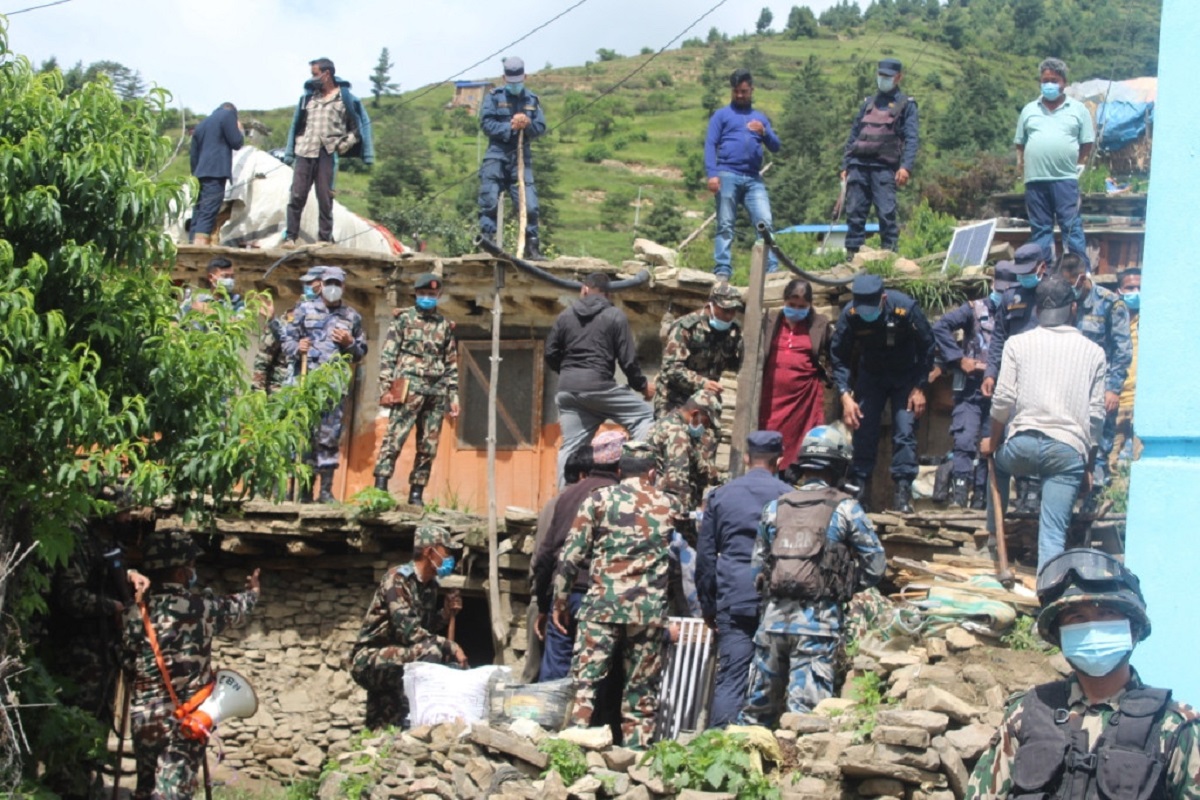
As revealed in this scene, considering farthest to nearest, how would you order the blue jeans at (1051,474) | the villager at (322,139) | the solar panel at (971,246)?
the villager at (322,139)
the solar panel at (971,246)
the blue jeans at (1051,474)

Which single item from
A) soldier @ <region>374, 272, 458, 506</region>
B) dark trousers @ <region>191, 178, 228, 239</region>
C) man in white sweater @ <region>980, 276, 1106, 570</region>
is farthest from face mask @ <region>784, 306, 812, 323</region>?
dark trousers @ <region>191, 178, 228, 239</region>

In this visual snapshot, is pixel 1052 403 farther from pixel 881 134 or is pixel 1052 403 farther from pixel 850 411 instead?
pixel 881 134

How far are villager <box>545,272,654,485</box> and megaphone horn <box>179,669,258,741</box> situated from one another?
3.16 metres

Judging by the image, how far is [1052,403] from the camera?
31.3 feet

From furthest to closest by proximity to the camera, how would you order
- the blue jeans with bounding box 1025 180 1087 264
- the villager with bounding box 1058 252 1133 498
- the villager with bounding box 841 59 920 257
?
the villager with bounding box 841 59 920 257 < the blue jeans with bounding box 1025 180 1087 264 < the villager with bounding box 1058 252 1133 498

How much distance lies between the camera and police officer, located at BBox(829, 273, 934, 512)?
11602mm

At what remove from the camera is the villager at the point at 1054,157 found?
511 inches

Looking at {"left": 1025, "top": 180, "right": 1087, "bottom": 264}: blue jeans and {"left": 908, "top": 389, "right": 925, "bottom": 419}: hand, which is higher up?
{"left": 1025, "top": 180, "right": 1087, "bottom": 264}: blue jeans

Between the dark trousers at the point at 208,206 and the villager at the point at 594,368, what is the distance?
5602 millimetres

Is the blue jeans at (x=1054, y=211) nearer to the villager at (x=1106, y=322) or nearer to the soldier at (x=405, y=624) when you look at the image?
the villager at (x=1106, y=322)

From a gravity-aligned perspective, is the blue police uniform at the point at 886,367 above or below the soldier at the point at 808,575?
above

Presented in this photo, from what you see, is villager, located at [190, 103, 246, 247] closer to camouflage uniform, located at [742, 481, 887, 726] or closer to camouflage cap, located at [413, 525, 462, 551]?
camouflage cap, located at [413, 525, 462, 551]

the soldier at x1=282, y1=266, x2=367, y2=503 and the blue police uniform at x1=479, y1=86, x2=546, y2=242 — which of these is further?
the blue police uniform at x1=479, y1=86, x2=546, y2=242

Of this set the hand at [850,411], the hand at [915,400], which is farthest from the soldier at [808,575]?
the hand at [915,400]
